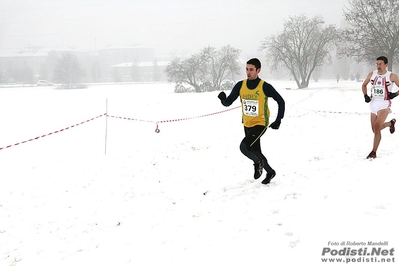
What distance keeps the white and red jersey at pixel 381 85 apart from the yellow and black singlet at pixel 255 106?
3169 millimetres

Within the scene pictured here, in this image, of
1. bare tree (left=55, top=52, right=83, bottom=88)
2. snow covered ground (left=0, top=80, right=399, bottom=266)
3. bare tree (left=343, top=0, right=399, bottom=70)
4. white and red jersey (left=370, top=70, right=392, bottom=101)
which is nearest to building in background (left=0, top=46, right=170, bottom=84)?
bare tree (left=55, top=52, right=83, bottom=88)

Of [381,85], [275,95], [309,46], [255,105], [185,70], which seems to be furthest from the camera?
[185,70]

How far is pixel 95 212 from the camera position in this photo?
5547 mm

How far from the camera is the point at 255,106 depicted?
5.65m

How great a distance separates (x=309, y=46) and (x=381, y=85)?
5065 centimetres

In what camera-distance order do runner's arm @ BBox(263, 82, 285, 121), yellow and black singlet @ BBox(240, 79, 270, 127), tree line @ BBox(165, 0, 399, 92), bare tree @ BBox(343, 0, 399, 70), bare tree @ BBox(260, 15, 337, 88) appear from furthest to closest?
1. bare tree @ BBox(260, 15, 337, 88)
2. tree line @ BBox(165, 0, 399, 92)
3. bare tree @ BBox(343, 0, 399, 70)
4. yellow and black singlet @ BBox(240, 79, 270, 127)
5. runner's arm @ BBox(263, 82, 285, 121)

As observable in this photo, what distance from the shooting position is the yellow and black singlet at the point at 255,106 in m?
5.57

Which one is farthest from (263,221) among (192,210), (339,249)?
(192,210)

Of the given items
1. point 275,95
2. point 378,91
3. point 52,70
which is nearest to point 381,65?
point 378,91

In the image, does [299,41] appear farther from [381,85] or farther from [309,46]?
[381,85]

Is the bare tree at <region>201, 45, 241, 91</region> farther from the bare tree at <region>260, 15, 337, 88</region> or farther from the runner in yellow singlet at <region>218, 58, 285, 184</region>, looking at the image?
the runner in yellow singlet at <region>218, 58, 285, 184</region>

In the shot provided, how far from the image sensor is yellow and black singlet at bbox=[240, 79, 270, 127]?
557cm

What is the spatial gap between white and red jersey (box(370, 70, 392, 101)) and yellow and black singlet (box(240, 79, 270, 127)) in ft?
10.4

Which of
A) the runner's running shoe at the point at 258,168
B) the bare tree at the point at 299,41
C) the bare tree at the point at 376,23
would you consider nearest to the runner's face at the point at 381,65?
the runner's running shoe at the point at 258,168
